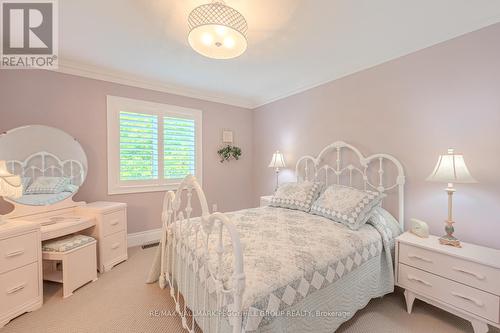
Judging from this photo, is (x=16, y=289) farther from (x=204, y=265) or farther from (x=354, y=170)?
(x=354, y=170)

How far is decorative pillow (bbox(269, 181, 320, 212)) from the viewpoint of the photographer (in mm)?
2570

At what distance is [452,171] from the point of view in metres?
1.72

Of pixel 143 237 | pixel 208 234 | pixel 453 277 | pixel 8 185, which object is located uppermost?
pixel 8 185

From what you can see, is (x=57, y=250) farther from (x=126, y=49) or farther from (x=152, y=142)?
(x=126, y=49)

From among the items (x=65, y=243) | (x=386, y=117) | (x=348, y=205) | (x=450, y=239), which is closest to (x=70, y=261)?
(x=65, y=243)

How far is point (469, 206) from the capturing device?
6.20 ft

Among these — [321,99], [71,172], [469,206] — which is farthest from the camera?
[321,99]

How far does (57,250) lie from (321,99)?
3.44 meters

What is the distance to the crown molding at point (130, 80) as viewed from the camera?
8.81ft

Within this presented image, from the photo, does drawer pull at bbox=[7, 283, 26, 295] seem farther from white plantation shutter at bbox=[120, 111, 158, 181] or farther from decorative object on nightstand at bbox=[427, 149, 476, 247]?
decorative object on nightstand at bbox=[427, 149, 476, 247]

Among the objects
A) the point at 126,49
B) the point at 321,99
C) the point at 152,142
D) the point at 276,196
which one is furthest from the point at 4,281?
the point at 321,99

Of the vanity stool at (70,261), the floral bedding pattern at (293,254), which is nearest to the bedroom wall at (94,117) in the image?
the vanity stool at (70,261)

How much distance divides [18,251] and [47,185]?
0.92 meters

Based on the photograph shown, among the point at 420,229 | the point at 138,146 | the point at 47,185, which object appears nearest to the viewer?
the point at 420,229
